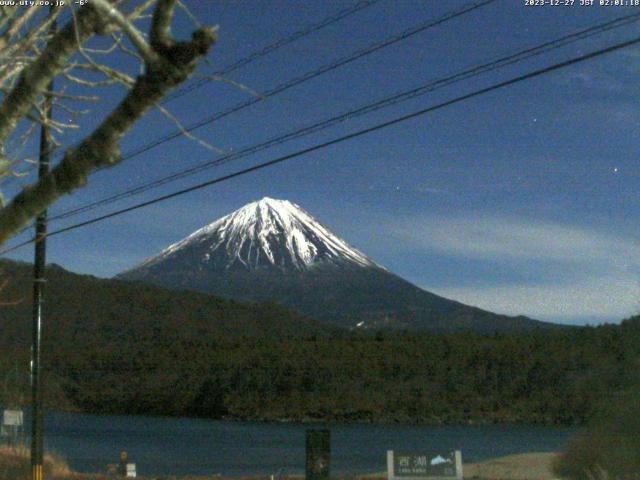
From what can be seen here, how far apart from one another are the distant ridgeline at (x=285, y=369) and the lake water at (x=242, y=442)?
6.31ft

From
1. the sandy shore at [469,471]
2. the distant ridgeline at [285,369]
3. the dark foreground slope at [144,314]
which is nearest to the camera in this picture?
the sandy shore at [469,471]

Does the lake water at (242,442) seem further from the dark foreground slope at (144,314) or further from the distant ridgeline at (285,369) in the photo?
the dark foreground slope at (144,314)

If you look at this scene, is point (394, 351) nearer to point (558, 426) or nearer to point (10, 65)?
point (558, 426)

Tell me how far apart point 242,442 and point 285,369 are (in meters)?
22.3

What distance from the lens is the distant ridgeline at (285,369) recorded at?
2584 inches

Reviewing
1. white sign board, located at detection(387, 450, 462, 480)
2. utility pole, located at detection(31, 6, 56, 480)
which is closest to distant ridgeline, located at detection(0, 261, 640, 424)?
utility pole, located at detection(31, 6, 56, 480)

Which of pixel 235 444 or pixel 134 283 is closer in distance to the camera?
pixel 235 444

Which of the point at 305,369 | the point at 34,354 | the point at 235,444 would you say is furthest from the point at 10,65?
the point at 305,369

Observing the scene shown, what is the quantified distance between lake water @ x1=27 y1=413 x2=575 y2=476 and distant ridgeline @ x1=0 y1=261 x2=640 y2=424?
75.8 inches

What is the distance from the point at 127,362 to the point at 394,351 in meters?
19.8

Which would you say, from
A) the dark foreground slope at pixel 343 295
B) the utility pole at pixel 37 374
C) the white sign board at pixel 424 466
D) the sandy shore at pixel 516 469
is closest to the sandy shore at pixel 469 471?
the sandy shore at pixel 516 469

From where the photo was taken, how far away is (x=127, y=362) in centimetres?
7712

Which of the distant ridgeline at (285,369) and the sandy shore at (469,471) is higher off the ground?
the distant ridgeline at (285,369)

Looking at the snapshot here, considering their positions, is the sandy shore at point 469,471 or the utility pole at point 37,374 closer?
the utility pole at point 37,374
